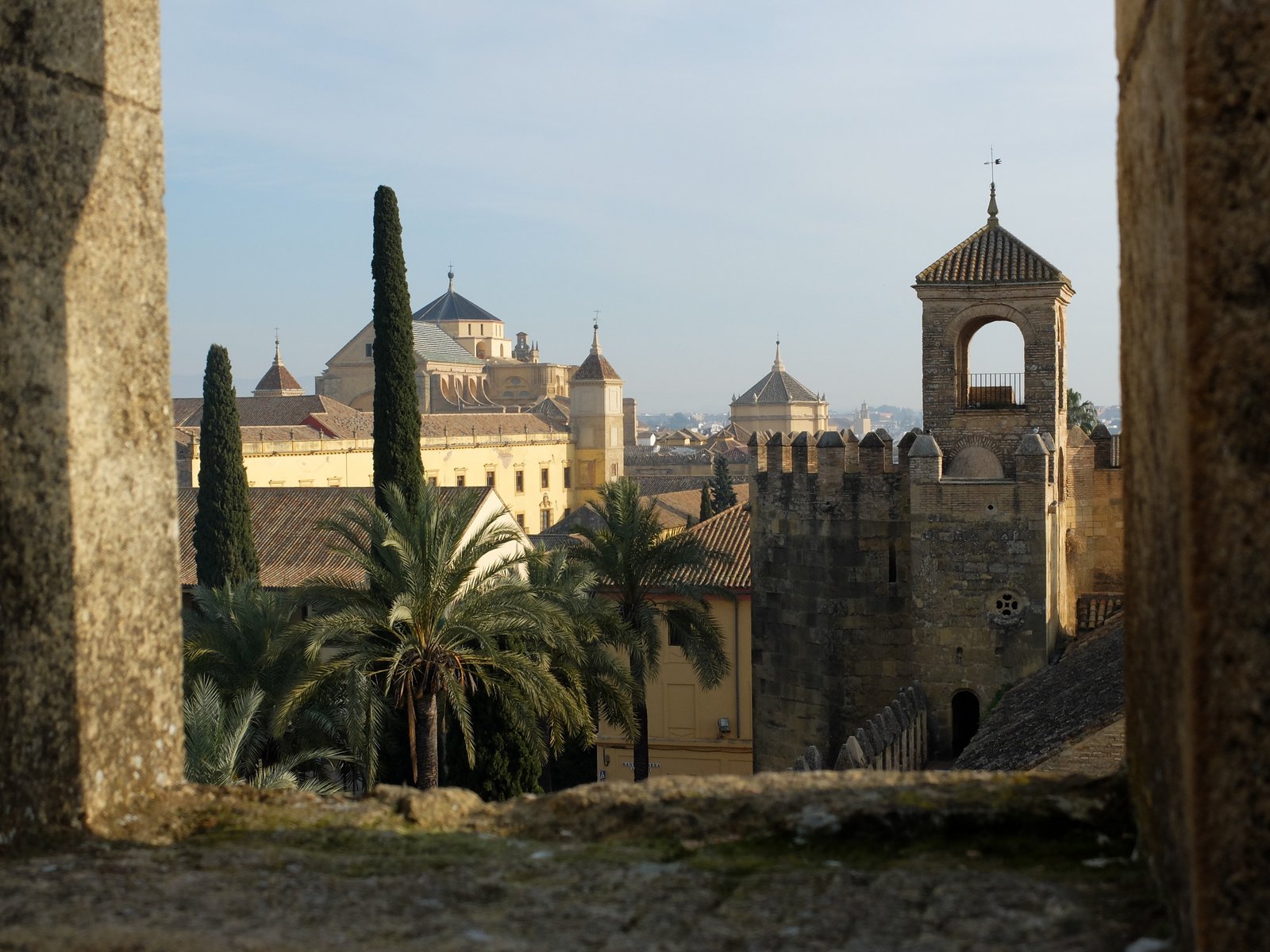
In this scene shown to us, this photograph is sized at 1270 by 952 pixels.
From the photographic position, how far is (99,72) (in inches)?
113

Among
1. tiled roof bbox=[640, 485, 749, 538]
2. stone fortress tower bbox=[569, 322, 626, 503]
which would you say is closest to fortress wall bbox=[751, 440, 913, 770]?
tiled roof bbox=[640, 485, 749, 538]

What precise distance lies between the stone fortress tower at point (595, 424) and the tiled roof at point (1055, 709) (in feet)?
159

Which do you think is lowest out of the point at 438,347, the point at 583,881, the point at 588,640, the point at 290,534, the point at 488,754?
the point at 488,754

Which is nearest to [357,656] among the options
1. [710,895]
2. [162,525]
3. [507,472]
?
[162,525]

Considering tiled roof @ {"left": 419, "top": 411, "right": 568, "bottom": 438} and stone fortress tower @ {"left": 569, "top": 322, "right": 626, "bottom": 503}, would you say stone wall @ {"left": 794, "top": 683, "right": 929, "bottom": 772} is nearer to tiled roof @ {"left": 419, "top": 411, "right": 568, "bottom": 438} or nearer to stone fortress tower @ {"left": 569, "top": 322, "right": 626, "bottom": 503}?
tiled roof @ {"left": 419, "top": 411, "right": 568, "bottom": 438}

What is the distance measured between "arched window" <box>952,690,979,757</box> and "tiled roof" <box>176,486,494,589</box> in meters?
11.2

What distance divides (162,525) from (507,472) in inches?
2199

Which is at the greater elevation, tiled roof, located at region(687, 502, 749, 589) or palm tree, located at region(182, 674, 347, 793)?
tiled roof, located at region(687, 502, 749, 589)

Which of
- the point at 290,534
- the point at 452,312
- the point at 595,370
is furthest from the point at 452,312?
the point at 290,534

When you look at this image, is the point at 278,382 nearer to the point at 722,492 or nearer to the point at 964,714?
the point at 722,492

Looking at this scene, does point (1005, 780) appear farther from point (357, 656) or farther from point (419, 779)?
point (419, 779)

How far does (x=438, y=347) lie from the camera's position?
81000 mm

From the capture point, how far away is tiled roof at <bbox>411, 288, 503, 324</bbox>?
311 feet

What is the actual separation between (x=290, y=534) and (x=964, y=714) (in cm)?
1531
